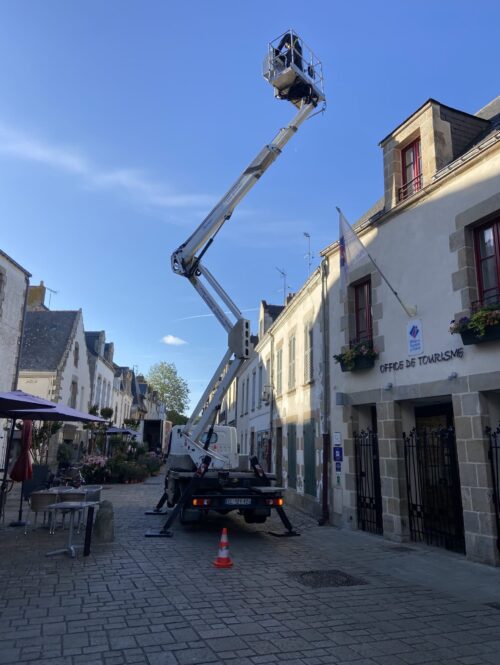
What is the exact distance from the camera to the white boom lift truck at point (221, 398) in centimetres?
916

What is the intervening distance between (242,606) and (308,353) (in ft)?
31.3

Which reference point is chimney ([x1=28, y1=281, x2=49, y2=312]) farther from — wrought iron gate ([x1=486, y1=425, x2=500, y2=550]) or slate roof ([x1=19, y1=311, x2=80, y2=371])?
wrought iron gate ([x1=486, y1=425, x2=500, y2=550])

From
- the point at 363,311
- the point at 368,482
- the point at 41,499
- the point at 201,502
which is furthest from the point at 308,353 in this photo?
the point at 41,499

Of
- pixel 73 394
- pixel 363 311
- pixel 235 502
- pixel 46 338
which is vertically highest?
pixel 46 338

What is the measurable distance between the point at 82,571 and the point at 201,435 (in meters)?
5.09

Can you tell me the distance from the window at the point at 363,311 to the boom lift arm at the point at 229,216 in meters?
2.42

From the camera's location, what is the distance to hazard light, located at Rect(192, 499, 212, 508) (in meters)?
8.91

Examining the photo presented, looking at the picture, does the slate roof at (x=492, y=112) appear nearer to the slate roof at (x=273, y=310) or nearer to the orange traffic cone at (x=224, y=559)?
the orange traffic cone at (x=224, y=559)

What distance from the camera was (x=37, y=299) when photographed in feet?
98.7

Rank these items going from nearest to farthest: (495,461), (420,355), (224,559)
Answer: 1. (224,559)
2. (495,461)
3. (420,355)

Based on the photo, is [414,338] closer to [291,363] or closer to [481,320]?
[481,320]

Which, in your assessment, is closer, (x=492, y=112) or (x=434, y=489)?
(x=434, y=489)

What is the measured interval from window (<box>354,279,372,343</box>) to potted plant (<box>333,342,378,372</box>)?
0.34 m


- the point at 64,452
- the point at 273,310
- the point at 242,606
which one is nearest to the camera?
the point at 242,606
